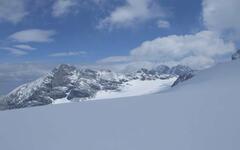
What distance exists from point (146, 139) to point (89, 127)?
50.2 inches

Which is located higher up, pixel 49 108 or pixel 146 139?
pixel 49 108

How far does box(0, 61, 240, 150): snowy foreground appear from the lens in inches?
220

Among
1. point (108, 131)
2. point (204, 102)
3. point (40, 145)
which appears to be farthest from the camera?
point (204, 102)

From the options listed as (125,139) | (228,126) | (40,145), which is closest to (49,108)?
(40,145)

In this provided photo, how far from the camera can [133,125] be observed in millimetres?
6363

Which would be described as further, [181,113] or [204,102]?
[204,102]

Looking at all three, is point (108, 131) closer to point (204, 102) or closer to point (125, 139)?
point (125, 139)

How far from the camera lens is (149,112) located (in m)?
7.09

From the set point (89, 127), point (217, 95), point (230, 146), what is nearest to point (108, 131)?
point (89, 127)

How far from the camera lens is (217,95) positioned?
7.87 metres

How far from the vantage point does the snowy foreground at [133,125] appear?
18.3 ft

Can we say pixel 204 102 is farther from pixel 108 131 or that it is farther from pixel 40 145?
pixel 40 145

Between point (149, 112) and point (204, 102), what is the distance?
1336 millimetres

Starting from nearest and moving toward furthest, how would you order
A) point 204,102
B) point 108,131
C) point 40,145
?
point 40,145 < point 108,131 < point 204,102
